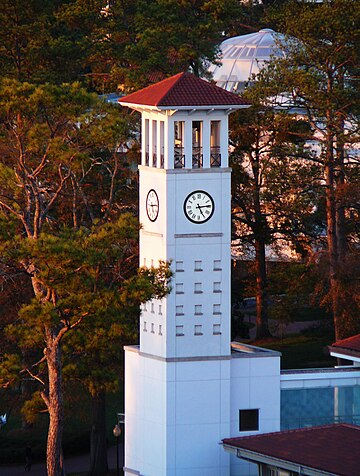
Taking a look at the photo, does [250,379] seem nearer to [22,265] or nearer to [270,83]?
[22,265]

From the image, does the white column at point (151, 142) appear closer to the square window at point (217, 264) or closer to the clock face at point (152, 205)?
the clock face at point (152, 205)

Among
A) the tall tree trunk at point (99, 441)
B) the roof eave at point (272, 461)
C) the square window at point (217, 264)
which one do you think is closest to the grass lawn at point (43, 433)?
the tall tree trunk at point (99, 441)

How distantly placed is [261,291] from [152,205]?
20.9m

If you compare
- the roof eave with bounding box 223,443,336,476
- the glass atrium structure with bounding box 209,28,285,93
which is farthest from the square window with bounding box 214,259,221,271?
the glass atrium structure with bounding box 209,28,285,93

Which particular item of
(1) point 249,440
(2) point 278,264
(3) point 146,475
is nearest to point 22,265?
(3) point 146,475

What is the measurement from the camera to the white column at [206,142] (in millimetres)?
45500

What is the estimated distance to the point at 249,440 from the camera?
42344 millimetres

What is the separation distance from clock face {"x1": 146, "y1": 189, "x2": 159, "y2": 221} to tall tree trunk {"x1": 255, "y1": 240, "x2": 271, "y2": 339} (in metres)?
20.5

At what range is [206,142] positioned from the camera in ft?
149

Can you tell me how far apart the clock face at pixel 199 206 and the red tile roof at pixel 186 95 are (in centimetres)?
242

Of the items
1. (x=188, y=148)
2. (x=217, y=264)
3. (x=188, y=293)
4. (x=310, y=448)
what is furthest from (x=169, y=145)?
(x=310, y=448)

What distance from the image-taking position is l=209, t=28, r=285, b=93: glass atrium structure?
81062 mm

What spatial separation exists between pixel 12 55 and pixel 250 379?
985 inches

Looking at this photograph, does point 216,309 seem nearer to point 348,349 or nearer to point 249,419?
point 249,419
